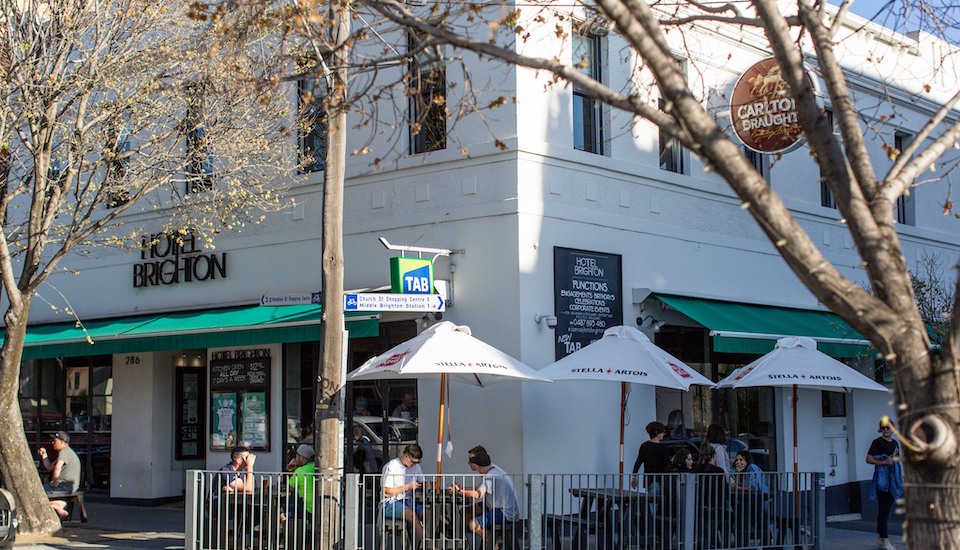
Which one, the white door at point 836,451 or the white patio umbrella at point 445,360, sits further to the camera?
the white door at point 836,451

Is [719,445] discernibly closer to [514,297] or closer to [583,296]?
[583,296]

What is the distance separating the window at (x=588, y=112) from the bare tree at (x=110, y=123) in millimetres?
3803

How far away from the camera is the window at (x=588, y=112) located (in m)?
15.5

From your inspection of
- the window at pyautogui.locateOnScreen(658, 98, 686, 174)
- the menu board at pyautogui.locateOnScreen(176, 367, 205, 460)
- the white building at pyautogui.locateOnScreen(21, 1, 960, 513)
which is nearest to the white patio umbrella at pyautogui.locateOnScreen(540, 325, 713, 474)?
the white building at pyautogui.locateOnScreen(21, 1, 960, 513)

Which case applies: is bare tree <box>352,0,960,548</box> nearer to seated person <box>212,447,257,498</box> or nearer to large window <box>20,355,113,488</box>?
seated person <box>212,447,257,498</box>

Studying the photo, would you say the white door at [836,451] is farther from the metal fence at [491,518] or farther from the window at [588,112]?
the metal fence at [491,518]

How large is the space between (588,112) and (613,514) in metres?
6.61

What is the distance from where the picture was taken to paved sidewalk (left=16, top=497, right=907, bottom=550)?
13.5m

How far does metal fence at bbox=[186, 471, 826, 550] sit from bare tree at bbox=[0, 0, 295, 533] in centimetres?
409

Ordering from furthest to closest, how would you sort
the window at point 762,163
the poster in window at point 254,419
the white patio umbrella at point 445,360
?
the window at point 762,163, the poster in window at point 254,419, the white patio umbrella at point 445,360

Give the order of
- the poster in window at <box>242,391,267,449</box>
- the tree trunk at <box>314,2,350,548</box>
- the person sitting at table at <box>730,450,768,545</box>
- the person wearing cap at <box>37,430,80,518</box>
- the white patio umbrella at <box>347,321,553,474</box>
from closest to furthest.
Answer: the tree trunk at <box>314,2,350,548</box>, the person sitting at table at <box>730,450,768,545</box>, the white patio umbrella at <box>347,321,553,474</box>, the person wearing cap at <box>37,430,80,518</box>, the poster in window at <box>242,391,267,449</box>

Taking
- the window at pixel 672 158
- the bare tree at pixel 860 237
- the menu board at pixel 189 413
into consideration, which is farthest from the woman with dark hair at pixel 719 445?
the menu board at pixel 189 413

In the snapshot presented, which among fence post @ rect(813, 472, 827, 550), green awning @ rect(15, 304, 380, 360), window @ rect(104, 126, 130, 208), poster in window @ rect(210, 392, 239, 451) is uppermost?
window @ rect(104, 126, 130, 208)

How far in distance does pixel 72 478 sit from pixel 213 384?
2.81m
